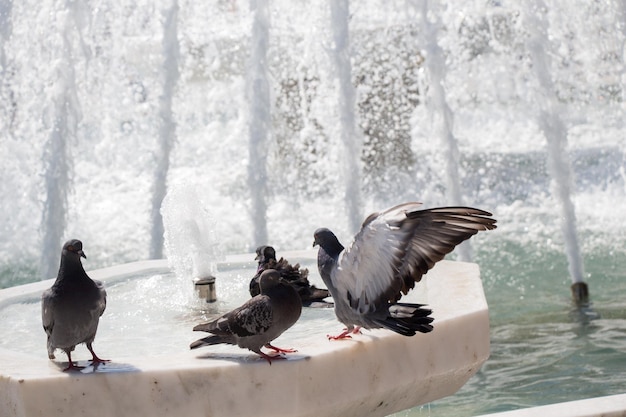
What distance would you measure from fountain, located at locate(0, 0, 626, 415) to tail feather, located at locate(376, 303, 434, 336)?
8.33 feet

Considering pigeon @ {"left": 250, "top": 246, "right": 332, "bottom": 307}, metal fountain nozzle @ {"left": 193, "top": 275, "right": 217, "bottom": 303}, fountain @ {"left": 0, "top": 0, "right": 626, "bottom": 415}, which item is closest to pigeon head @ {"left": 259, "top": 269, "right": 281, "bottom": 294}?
pigeon @ {"left": 250, "top": 246, "right": 332, "bottom": 307}

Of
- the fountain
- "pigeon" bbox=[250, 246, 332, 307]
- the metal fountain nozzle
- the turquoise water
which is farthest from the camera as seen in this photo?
the fountain

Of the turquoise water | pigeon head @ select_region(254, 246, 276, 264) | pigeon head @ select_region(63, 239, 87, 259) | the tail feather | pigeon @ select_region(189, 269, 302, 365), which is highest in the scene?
pigeon head @ select_region(63, 239, 87, 259)

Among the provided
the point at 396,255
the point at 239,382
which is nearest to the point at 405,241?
the point at 396,255

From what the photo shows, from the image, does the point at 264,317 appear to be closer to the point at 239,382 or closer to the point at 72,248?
the point at 239,382

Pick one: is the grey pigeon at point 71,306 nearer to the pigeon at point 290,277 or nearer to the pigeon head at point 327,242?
the pigeon head at point 327,242

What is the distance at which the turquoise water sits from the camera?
201 inches

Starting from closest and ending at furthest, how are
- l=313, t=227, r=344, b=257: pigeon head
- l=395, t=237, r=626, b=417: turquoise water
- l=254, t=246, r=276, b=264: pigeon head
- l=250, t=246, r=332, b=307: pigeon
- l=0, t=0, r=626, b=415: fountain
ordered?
l=313, t=227, r=344, b=257: pigeon head, l=250, t=246, r=332, b=307: pigeon, l=254, t=246, r=276, b=264: pigeon head, l=395, t=237, r=626, b=417: turquoise water, l=0, t=0, r=626, b=415: fountain

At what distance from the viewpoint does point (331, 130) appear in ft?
39.3

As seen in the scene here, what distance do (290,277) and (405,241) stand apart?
1.22m

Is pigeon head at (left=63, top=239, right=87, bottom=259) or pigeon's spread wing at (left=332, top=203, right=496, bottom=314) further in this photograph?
pigeon head at (left=63, top=239, right=87, bottom=259)

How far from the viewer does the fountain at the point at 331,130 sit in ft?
28.6

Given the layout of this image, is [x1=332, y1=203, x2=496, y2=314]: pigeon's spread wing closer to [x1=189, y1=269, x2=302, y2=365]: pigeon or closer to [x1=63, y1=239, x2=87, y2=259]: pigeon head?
[x1=189, y1=269, x2=302, y2=365]: pigeon

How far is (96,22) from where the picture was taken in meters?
13.2
